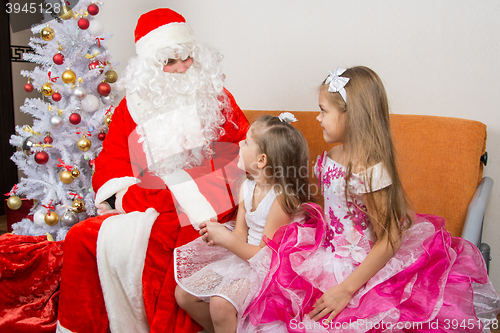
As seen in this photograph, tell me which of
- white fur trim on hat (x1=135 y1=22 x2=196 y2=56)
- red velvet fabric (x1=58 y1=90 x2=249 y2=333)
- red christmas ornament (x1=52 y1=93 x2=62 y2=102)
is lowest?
red velvet fabric (x1=58 y1=90 x2=249 y2=333)

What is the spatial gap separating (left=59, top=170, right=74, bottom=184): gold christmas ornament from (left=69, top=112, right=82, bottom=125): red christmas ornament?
33cm

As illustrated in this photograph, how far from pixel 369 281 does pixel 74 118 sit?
208 centimetres

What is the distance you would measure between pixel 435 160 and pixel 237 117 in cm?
98

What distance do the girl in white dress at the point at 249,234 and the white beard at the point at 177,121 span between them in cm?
40

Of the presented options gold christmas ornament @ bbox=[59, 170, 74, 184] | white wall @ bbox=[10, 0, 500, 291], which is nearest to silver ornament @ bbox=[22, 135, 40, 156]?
gold christmas ornament @ bbox=[59, 170, 74, 184]

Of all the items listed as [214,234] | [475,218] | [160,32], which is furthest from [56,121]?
[475,218]

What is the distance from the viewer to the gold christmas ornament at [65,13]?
2.36m

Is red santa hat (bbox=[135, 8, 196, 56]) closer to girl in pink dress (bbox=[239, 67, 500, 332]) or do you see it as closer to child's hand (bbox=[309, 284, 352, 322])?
girl in pink dress (bbox=[239, 67, 500, 332])

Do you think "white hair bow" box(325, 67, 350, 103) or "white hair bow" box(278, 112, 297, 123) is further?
"white hair bow" box(278, 112, 297, 123)

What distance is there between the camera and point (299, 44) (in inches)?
86.2

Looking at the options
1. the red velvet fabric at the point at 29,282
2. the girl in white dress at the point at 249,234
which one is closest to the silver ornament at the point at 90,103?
the red velvet fabric at the point at 29,282

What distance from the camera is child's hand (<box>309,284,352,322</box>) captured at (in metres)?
1.08

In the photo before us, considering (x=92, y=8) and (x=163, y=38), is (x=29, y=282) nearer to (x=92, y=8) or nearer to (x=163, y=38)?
(x=163, y=38)

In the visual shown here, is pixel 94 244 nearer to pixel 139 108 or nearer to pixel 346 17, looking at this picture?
pixel 139 108
